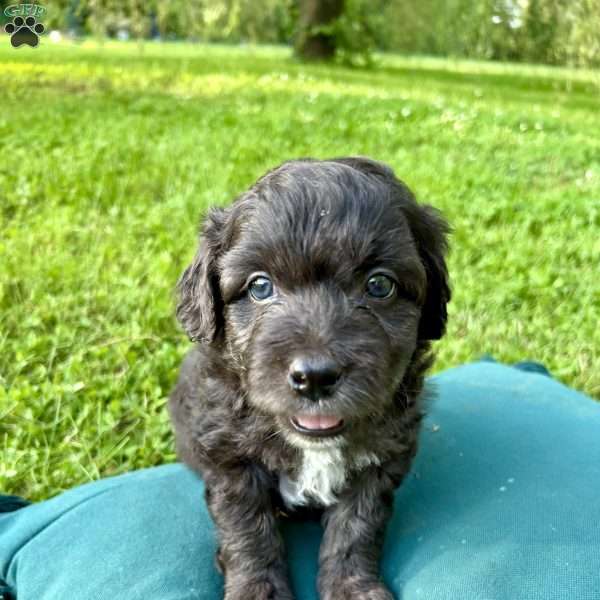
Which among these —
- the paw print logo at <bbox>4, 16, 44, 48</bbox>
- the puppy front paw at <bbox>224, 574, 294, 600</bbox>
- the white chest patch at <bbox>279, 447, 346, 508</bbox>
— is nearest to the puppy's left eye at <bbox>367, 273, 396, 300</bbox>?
the white chest patch at <bbox>279, 447, 346, 508</bbox>

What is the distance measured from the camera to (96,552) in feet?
8.86

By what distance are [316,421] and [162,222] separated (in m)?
3.94

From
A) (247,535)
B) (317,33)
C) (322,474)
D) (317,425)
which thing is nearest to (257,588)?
(247,535)

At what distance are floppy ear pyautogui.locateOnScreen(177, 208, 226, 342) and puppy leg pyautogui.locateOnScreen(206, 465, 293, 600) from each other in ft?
1.72

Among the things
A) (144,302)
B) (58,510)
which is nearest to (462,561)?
(58,510)

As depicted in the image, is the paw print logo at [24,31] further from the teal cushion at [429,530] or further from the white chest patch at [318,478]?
the white chest patch at [318,478]

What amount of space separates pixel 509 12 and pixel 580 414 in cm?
1078

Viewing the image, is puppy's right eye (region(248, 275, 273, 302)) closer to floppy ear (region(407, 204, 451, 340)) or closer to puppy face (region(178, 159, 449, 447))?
puppy face (region(178, 159, 449, 447))

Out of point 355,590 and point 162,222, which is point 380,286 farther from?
point 162,222

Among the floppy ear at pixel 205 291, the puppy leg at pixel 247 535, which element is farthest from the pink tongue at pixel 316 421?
the floppy ear at pixel 205 291

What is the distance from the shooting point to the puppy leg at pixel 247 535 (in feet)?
8.32

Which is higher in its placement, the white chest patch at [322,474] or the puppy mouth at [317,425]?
the puppy mouth at [317,425]

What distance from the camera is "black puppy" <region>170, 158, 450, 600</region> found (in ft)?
7.50

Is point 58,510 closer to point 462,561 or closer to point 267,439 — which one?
point 267,439
